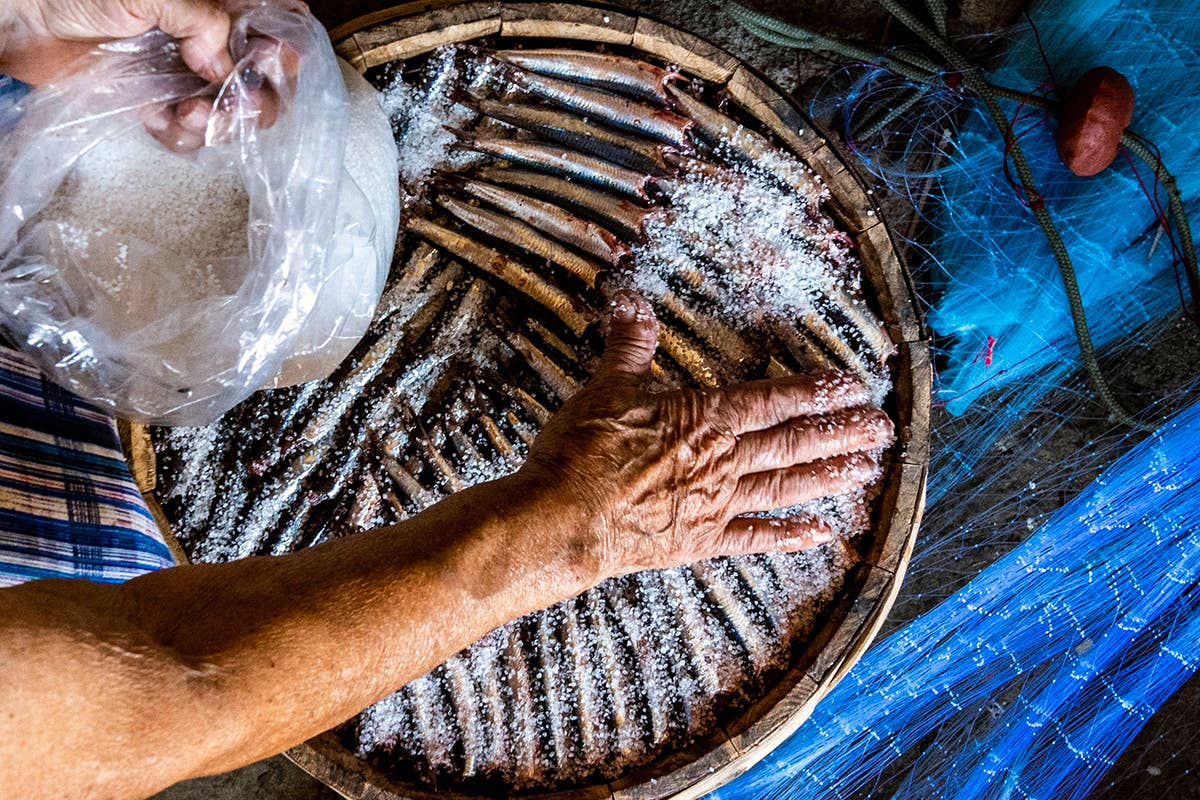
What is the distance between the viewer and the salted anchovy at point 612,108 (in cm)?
212

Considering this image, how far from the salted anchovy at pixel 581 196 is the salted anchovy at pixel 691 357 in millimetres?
271

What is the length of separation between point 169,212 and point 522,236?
82 centimetres

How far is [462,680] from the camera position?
2.19 meters

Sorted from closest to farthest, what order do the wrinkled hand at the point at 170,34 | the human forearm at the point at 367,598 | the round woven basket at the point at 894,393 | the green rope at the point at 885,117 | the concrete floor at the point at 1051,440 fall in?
the human forearm at the point at 367,598 → the wrinkled hand at the point at 170,34 → the round woven basket at the point at 894,393 → the green rope at the point at 885,117 → the concrete floor at the point at 1051,440

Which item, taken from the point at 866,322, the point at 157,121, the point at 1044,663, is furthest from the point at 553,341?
the point at 1044,663

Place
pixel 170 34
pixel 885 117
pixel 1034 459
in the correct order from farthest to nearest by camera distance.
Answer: pixel 1034 459 < pixel 885 117 < pixel 170 34

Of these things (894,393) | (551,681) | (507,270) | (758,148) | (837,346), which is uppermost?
(507,270)

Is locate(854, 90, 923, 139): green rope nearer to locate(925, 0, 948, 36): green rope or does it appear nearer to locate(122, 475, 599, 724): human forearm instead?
locate(925, 0, 948, 36): green rope

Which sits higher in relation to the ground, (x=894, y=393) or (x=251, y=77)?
Answer: (x=251, y=77)

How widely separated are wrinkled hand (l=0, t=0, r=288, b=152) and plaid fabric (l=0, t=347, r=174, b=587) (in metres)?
0.63

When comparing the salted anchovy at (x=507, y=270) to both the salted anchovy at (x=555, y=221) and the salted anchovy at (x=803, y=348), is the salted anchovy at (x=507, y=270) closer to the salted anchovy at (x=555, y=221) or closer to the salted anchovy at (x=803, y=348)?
the salted anchovy at (x=555, y=221)

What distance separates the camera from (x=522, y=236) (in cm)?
219

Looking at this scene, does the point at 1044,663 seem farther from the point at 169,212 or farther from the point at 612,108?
the point at 169,212

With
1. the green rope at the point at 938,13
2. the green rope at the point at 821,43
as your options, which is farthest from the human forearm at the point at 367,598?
the green rope at the point at 938,13
